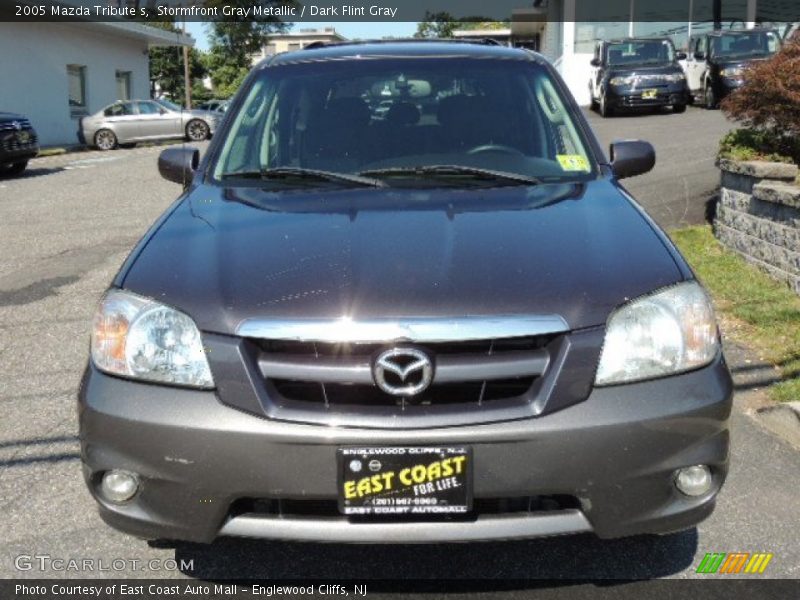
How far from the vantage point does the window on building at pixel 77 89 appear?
29531 mm

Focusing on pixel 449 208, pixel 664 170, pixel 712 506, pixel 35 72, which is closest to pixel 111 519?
pixel 449 208

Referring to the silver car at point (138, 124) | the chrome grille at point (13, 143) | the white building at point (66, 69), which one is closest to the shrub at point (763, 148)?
the chrome grille at point (13, 143)

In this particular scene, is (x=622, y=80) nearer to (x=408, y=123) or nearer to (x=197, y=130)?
(x=197, y=130)

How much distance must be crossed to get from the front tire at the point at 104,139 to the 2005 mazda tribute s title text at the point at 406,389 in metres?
24.4

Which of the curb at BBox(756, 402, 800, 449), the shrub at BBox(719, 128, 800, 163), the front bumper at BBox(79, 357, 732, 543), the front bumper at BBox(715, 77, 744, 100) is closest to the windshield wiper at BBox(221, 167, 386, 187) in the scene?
the front bumper at BBox(79, 357, 732, 543)

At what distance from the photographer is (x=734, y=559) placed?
3080 mm

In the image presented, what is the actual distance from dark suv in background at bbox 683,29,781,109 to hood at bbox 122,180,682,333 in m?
18.3

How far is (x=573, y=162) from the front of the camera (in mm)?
3760

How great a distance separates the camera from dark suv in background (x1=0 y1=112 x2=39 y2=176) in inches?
622

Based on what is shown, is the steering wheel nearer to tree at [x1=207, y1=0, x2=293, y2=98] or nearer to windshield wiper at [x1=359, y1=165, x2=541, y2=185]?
windshield wiper at [x1=359, y1=165, x2=541, y2=185]

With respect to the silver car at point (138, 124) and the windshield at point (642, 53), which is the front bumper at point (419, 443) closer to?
A: the windshield at point (642, 53)

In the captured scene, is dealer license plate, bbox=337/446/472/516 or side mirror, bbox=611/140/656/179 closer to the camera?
dealer license plate, bbox=337/446/472/516

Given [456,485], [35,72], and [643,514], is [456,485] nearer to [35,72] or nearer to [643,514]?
[643,514]

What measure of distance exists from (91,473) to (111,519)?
5.7 inches
